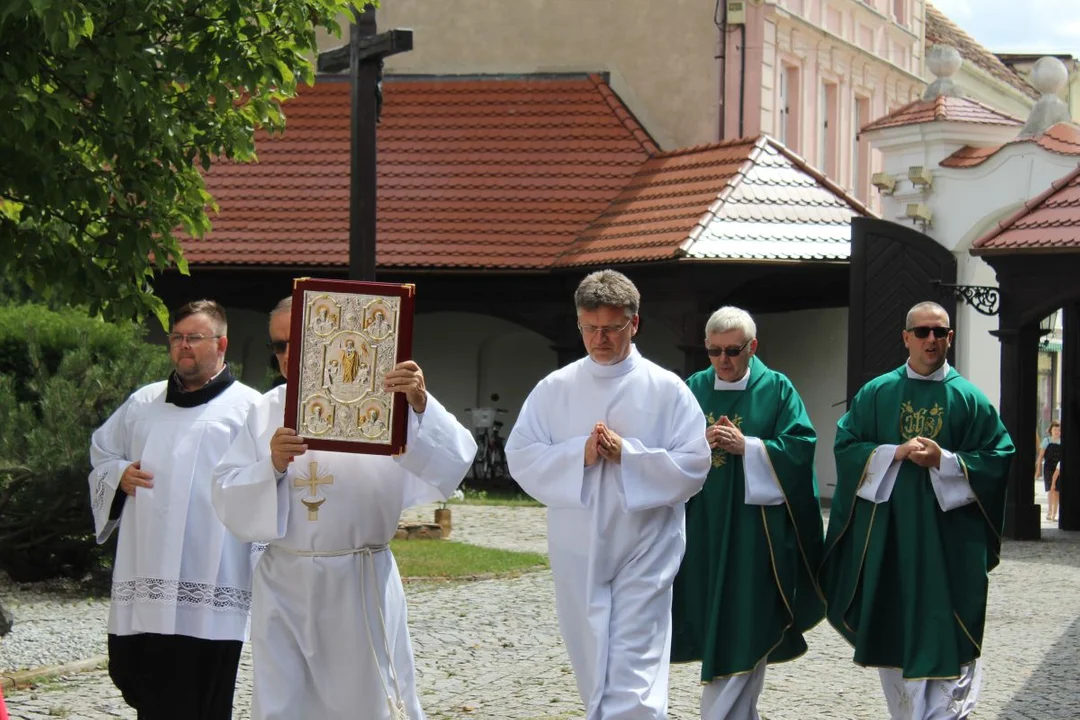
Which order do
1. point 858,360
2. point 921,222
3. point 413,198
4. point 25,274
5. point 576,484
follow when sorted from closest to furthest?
point 576,484
point 25,274
point 858,360
point 921,222
point 413,198

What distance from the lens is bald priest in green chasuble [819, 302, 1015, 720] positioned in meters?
7.61

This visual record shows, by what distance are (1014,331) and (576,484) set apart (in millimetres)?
11782

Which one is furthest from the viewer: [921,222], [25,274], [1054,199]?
[921,222]

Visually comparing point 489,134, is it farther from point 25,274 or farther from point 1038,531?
point 25,274

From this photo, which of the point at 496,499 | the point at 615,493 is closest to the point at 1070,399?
the point at 496,499

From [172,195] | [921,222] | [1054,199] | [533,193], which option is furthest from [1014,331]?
[172,195]

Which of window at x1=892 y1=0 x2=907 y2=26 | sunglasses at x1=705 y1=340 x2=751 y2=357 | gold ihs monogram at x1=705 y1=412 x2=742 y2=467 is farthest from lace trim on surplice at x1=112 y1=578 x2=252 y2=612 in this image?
window at x1=892 y1=0 x2=907 y2=26

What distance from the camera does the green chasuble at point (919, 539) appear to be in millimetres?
7633

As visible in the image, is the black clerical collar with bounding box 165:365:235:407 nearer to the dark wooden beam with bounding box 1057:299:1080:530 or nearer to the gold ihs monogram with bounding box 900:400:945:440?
the gold ihs monogram with bounding box 900:400:945:440

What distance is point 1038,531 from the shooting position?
18.0m

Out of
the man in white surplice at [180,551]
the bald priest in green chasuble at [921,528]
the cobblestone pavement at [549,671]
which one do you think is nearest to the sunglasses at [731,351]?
the bald priest in green chasuble at [921,528]

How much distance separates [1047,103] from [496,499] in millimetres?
7855

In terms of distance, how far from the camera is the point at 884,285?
61.1 ft

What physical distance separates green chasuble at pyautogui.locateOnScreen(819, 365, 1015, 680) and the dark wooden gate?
10567 mm
